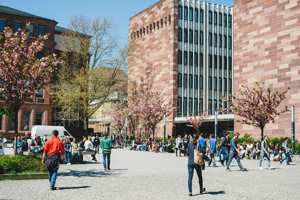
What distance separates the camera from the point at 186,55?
52.6 meters

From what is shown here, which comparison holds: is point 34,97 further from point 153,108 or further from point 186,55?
point 186,55

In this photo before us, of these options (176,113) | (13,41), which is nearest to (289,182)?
(13,41)

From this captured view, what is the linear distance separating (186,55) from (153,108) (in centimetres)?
1116

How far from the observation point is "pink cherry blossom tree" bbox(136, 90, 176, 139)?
150ft

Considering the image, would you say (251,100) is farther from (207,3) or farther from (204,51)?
A: (207,3)

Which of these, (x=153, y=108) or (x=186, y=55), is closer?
(x=153, y=108)

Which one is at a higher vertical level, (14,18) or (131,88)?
(14,18)

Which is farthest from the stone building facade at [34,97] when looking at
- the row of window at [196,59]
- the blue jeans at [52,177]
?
the blue jeans at [52,177]

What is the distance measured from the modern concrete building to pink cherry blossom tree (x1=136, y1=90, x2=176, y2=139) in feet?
6.66

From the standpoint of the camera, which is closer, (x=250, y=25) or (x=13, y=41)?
(x=13, y=41)

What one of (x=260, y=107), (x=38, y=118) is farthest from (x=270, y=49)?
(x=38, y=118)

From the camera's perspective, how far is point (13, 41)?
584 inches

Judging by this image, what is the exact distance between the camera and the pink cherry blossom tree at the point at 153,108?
4572 cm

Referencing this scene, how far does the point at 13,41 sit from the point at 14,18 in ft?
137
